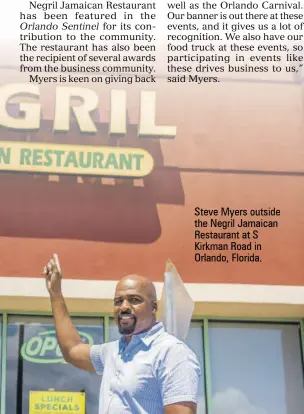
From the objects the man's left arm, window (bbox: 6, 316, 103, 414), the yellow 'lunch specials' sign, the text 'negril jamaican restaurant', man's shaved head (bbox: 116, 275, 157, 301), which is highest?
the text 'negril jamaican restaurant'

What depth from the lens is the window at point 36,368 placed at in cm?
778

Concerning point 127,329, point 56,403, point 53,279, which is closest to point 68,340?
point 53,279

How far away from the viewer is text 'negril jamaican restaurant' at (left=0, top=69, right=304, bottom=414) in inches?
310

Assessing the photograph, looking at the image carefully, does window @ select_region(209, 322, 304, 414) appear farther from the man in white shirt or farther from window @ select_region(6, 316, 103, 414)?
the man in white shirt

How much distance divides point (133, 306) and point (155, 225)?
4846 millimetres

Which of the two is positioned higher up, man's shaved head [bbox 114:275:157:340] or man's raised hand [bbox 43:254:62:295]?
man's raised hand [bbox 43:254:62:295]

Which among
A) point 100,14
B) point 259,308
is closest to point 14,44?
point 100,14

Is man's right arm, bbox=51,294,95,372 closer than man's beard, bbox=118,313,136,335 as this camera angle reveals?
No

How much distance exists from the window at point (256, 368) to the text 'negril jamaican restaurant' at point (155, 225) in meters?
0.01

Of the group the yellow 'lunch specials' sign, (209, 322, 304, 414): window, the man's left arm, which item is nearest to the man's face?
the man's left arm

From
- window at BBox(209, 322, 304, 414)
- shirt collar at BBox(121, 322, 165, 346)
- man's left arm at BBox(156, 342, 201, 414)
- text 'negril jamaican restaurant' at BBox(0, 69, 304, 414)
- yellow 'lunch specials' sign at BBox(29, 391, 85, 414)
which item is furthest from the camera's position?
window at BBox(209, 322, 304, 414)

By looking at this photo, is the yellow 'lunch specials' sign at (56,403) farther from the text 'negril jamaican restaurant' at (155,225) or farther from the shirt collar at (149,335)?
the shirt collar at (149,335)

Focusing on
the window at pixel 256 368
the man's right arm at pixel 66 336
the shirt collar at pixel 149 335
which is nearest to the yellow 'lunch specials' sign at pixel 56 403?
the window at pixel 256 368

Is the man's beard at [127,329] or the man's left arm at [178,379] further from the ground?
the man's beard at [127,329]
